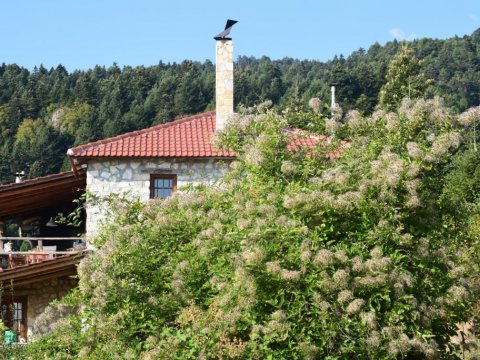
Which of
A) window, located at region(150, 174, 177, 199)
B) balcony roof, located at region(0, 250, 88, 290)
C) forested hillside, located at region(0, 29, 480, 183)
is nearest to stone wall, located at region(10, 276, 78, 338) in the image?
balcony roof, located at region(0, 250, 88, 290)

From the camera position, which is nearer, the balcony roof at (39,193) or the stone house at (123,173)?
the stone house at (123,173)

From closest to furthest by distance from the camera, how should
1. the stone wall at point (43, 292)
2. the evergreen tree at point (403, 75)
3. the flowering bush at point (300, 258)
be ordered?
the flowering bush at point (300, 258) < the stone wall at point (43, 292) < the evergreen tree at point (403, 75)

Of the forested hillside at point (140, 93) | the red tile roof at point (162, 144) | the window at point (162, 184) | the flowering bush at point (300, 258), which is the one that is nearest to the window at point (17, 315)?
the red tile roof at point (162, 144)

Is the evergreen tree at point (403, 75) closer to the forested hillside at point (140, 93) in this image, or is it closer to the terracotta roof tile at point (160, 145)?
the forested hillside at point (140, 93)

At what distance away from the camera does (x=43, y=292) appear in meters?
20.5

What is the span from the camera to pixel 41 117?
84.1 m

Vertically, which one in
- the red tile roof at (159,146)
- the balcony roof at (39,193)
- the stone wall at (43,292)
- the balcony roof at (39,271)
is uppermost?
the red tile roof at (159,146)

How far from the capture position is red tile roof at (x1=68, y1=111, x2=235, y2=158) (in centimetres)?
2002

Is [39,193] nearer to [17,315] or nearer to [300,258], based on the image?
[17,315]

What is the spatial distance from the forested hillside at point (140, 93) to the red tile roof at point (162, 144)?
112 feet

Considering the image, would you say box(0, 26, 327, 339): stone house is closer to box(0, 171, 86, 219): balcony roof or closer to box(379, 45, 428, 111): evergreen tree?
box(0, 171, 86, 219): balcony roof

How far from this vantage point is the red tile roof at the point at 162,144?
20016 mm

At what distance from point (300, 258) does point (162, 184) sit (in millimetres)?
9869

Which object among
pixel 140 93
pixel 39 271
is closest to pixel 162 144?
pixel 39 271
